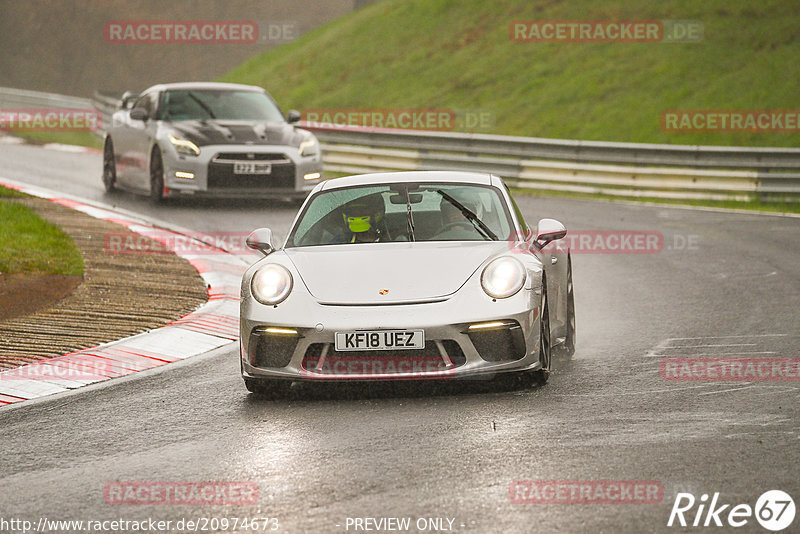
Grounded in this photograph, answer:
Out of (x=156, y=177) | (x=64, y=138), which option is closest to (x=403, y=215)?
(x=156, y=177)

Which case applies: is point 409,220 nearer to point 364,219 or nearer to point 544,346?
point 364,219

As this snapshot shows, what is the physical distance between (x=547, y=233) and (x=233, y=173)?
9.06m

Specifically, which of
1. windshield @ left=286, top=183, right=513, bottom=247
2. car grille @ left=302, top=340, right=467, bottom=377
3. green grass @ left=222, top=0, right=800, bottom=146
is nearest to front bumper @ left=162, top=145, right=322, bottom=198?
windshield @ left=286, top=183, right=513, bottom=247

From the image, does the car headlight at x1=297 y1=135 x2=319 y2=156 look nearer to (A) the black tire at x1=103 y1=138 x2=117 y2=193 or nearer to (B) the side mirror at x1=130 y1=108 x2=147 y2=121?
(B) the side mirror at x1=130 y1=108 x2=147 y2=121

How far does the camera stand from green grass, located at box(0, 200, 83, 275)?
1205cm

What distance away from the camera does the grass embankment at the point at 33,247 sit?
1205 centimetres

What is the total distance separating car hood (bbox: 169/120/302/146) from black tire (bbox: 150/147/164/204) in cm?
43

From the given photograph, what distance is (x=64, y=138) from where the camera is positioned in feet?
91.9

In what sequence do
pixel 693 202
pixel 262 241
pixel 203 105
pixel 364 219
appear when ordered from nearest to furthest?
pixel 262 241 → pixel 364 219 → pixel 203 105 → pixel 693 202

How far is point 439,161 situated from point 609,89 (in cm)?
978

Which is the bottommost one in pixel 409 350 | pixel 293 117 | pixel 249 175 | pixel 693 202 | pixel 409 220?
pixel 693 202

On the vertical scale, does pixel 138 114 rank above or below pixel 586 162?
above

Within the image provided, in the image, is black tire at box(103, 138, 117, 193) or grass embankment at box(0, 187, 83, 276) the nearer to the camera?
grass embankment at box(0, 187, 83, 276)

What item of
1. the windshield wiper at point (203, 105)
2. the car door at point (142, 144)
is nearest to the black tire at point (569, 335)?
the car door at point (142, 144)
